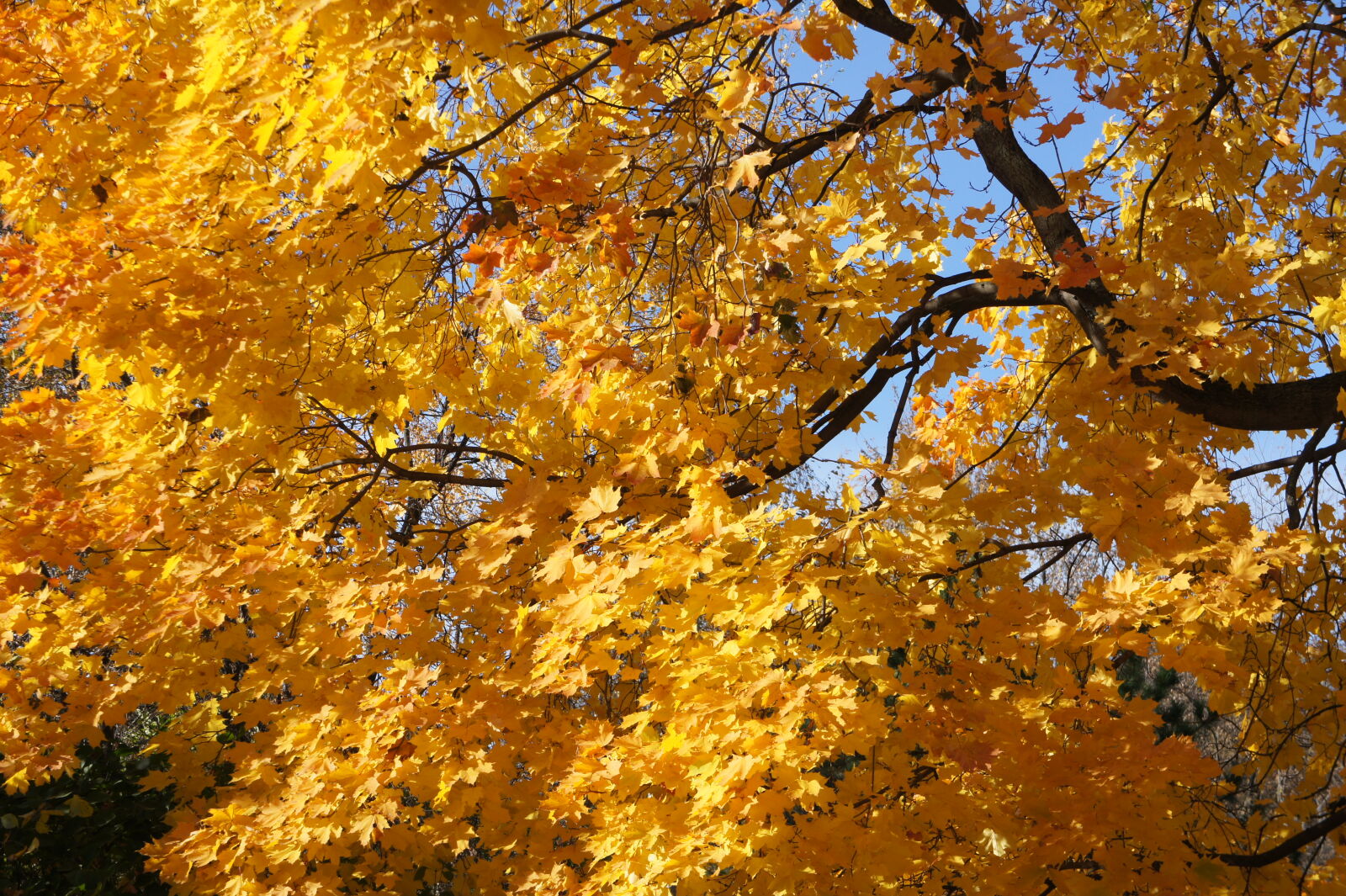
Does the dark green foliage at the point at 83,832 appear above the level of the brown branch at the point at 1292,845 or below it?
below

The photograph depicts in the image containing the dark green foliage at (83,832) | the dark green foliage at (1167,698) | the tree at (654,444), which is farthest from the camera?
the dark green foliage at (1167,698)

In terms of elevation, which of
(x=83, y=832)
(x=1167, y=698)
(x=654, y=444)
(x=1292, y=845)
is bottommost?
(x=83, y=832)

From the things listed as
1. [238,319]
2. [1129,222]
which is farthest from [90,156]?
[1129,222]

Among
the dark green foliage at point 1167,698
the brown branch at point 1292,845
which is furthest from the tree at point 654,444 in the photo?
the dark green foliage at point 1167,698

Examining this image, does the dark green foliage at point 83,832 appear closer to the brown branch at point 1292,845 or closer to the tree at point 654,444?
the tree at point 654,444

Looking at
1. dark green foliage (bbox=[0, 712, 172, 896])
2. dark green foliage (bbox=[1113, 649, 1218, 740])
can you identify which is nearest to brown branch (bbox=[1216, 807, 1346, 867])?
dark green foliage (bbox=[1113, 649, 1218, 740])

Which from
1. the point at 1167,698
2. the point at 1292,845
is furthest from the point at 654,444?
the point at 1167,698

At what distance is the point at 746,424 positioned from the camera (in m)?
3.91

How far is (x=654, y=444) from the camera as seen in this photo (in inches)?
129

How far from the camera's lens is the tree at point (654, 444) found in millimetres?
2852

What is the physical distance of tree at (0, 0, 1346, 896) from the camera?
285 cm

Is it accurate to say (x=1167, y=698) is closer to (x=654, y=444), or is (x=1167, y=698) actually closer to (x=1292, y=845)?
(x=1292, y=845)

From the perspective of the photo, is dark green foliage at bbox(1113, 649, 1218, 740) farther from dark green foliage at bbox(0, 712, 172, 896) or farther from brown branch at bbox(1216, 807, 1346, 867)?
dark green foliage at bbox(0, 712, 172, 896)

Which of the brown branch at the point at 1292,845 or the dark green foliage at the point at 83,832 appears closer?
the brown branch at the point at 1292,845
